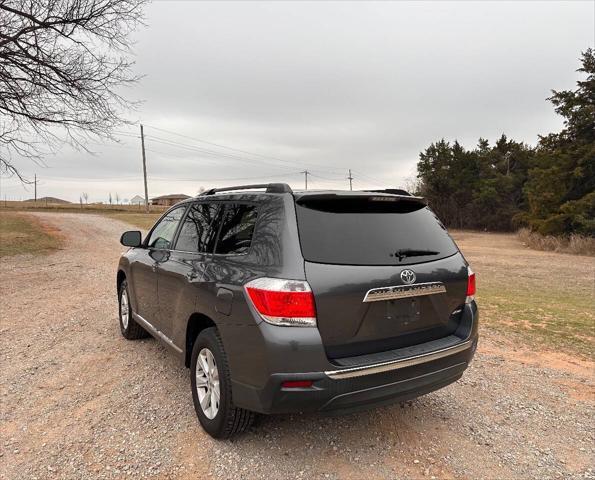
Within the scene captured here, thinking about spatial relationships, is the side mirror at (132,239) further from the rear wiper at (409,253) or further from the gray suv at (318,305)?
the rear wiper at (409,253)

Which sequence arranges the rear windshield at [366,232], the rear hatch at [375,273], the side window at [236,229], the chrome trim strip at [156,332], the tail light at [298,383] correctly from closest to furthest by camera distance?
the tail light at [298,383] < the rear hatch at [375,273] < the rear windshield at [366,232] < the side window at [236,229] < the chrome trim strip at [156,332]

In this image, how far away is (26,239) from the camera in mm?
16828

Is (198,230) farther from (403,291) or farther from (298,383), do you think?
(403,291)

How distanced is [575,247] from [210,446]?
22.8 metres

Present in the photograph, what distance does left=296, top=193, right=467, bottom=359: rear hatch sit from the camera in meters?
2.45

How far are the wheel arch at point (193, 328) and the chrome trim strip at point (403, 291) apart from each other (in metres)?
1.26

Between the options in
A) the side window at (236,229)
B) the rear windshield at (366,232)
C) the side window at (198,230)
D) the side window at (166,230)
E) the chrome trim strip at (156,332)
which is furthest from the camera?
the side window at (166,230)

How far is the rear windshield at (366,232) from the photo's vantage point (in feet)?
8.41

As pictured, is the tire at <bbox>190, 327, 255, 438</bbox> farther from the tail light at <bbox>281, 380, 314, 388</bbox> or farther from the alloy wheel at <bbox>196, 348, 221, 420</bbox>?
the tail light at <bbox>281, 380, 314, 388</bbox>

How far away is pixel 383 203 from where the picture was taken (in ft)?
9.65

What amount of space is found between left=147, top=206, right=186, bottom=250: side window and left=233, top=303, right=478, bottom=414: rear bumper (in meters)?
1.93

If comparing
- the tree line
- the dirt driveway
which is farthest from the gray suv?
the tree line

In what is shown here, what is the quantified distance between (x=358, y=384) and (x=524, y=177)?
49.0 metres

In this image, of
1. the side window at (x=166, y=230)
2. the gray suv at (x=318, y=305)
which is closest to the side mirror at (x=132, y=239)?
the side window at (x=166, y=230)
